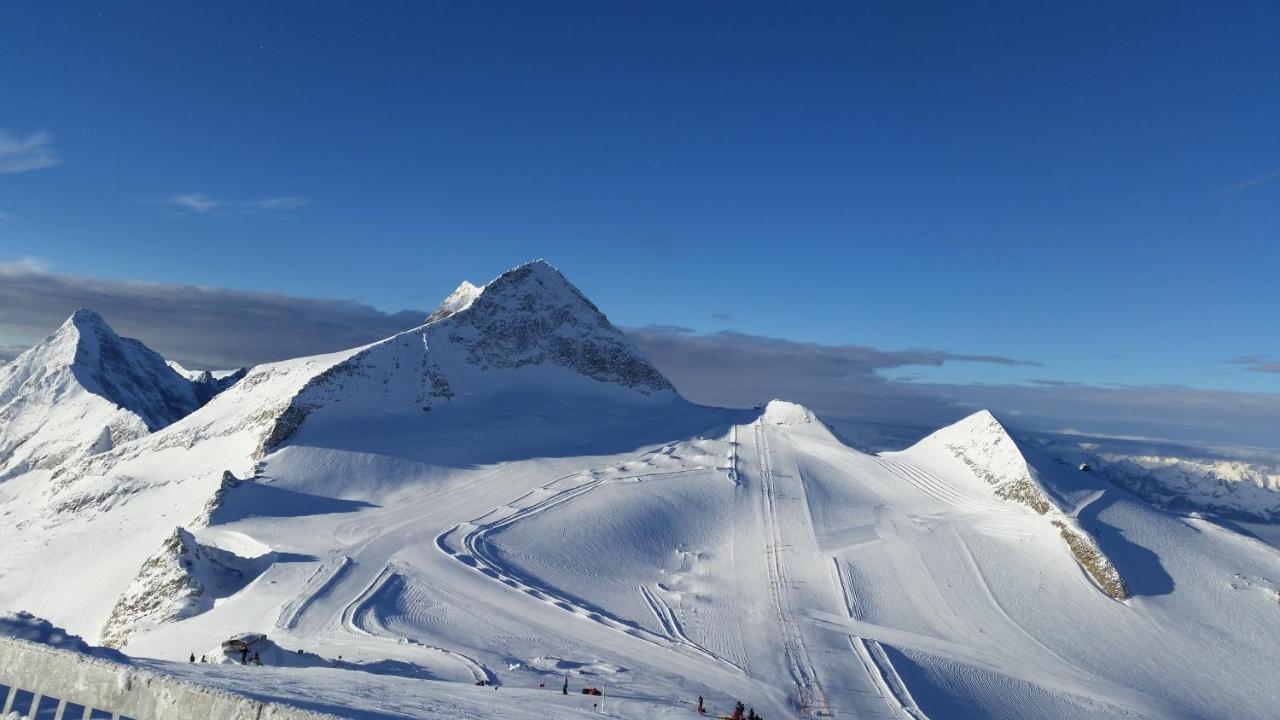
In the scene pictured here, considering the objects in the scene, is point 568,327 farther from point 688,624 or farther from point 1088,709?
point 1088,709

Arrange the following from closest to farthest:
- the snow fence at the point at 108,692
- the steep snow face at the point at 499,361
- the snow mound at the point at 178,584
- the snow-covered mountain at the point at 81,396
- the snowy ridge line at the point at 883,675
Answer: the snow fence at the point at 108,692, the snowy ridge line at the point at 883,675, the snow mound at the point at 178,584, the steep snow face at the point at 499,361, the snow-covered mountain at the point at 81,396

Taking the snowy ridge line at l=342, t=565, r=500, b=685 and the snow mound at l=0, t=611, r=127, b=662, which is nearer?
the snow mound at l=0, t=611, r=127, b=662

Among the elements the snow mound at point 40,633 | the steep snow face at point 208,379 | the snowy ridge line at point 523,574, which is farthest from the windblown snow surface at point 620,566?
the steep snow face at point 208,379

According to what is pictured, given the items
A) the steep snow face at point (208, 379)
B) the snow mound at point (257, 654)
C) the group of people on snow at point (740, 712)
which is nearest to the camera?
the group of people on snow at point (740, 712)

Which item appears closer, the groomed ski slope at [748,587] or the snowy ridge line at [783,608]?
the snowy ridge line at [783,608]

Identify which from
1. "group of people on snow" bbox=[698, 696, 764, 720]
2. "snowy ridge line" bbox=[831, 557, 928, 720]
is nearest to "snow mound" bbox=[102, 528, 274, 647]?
"group of people on snow" bbox=[698, 696, 764, 720]

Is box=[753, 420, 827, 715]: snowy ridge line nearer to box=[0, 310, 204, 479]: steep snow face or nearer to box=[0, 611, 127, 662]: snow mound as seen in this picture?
box=[0, 611, 127, 662]: snow mound

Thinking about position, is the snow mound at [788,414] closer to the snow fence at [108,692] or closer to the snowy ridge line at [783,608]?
the snowy ridge line at [783,608]

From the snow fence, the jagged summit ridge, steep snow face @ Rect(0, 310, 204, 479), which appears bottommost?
steep snow face @ Rect(0, 310, 204, 479)
